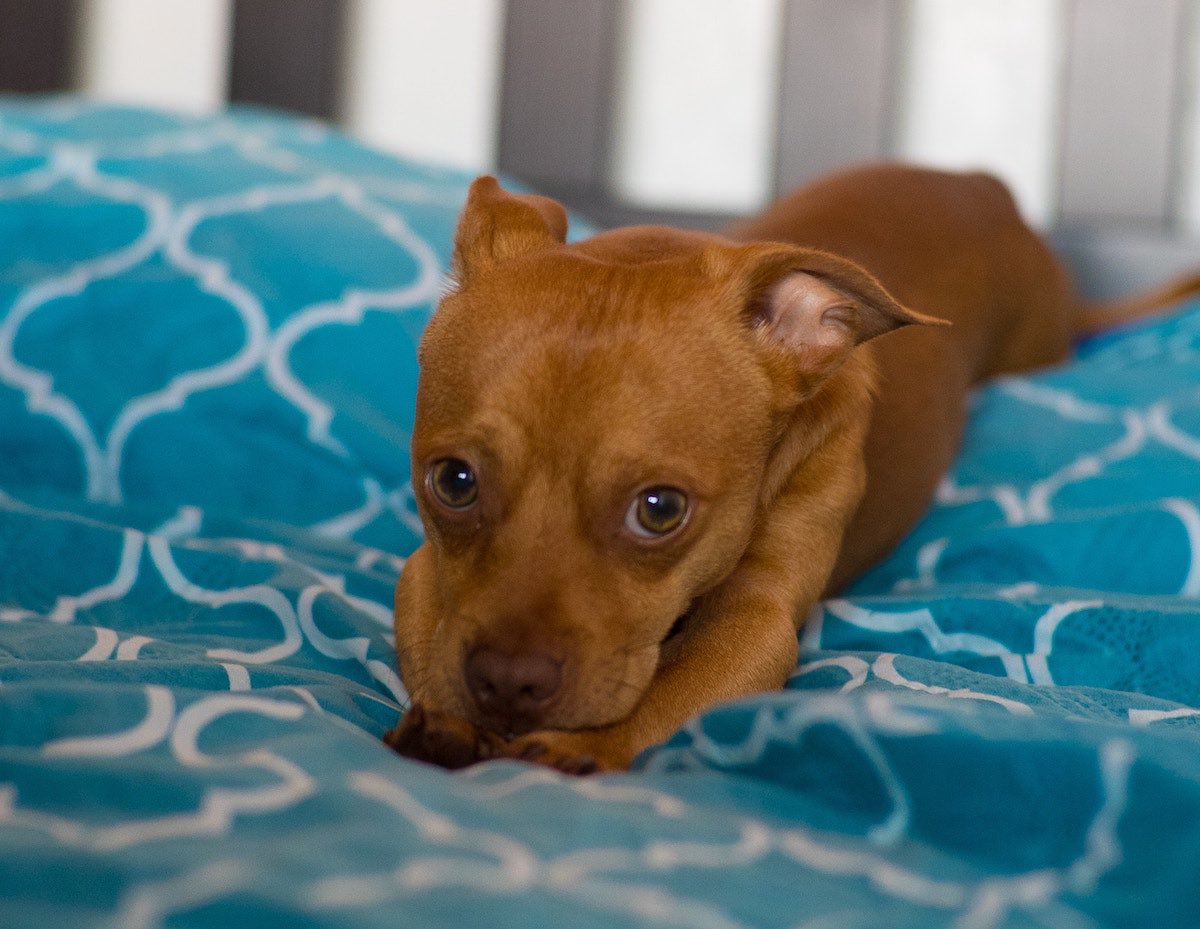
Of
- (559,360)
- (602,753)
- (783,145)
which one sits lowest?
(602,753)

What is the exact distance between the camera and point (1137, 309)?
4.87 meters

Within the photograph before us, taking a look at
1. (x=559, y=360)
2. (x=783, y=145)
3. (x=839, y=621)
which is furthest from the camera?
(x=783, y=145)

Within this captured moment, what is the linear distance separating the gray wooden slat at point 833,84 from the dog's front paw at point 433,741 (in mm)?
4110

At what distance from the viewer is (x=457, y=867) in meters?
1.18

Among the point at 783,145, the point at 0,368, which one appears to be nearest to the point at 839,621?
the point at 0,368

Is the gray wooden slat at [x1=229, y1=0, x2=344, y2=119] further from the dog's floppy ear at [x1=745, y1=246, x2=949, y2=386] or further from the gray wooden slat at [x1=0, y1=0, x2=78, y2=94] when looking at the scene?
the dog's floppy ear at [x1=745, y1=246, x2=949, y2=386]

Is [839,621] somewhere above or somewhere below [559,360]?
below

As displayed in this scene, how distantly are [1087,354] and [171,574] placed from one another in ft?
11.3

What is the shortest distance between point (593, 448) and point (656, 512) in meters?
0.15

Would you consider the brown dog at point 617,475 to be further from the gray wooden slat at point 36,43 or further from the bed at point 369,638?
the gray wooden slat at point 36,43

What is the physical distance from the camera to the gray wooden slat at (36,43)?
512 cm

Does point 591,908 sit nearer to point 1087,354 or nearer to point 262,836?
point 262,836

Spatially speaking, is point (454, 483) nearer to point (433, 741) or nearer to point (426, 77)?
point (433, 741)

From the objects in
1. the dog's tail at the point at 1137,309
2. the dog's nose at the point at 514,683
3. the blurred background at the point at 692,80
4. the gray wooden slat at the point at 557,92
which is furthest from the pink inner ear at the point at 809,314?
the gray wooden slat at the point at 557,92
